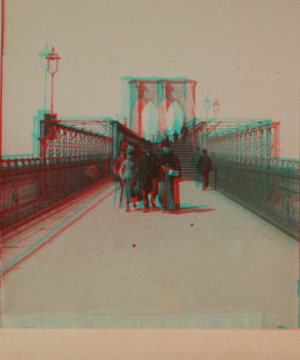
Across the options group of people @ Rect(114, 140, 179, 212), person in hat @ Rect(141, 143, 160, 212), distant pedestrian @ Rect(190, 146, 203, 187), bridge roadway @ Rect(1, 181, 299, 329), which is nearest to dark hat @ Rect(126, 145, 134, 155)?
group of people @ Rect(114, 140, 179, 212)

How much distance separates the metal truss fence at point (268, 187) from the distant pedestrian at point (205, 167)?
9 centimetres

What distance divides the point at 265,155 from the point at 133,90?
66.7 inches

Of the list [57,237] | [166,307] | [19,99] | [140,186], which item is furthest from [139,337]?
[19,99]

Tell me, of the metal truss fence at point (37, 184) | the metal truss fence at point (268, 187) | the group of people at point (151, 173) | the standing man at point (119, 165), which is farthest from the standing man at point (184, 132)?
the metal truss fence at point (37, 184)

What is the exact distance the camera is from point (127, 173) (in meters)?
4.04

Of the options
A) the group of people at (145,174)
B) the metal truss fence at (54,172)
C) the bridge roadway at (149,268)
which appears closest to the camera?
the bridge roadway at (149,268)

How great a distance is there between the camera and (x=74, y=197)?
4082 millimetres

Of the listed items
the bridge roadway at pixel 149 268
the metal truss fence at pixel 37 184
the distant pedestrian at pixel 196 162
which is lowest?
the bridge roadway at pixel 149 268

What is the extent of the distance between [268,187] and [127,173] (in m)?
2.06

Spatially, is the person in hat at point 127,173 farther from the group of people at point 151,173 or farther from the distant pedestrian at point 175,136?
the distant pedestrian at point 175,136

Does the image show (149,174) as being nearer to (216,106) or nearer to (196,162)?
(196,162)

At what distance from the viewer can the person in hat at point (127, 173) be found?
390cm

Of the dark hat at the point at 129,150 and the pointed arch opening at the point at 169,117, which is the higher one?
the pointed arch opening at the point at 169,117

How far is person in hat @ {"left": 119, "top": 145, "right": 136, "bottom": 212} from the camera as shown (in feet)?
12.8
